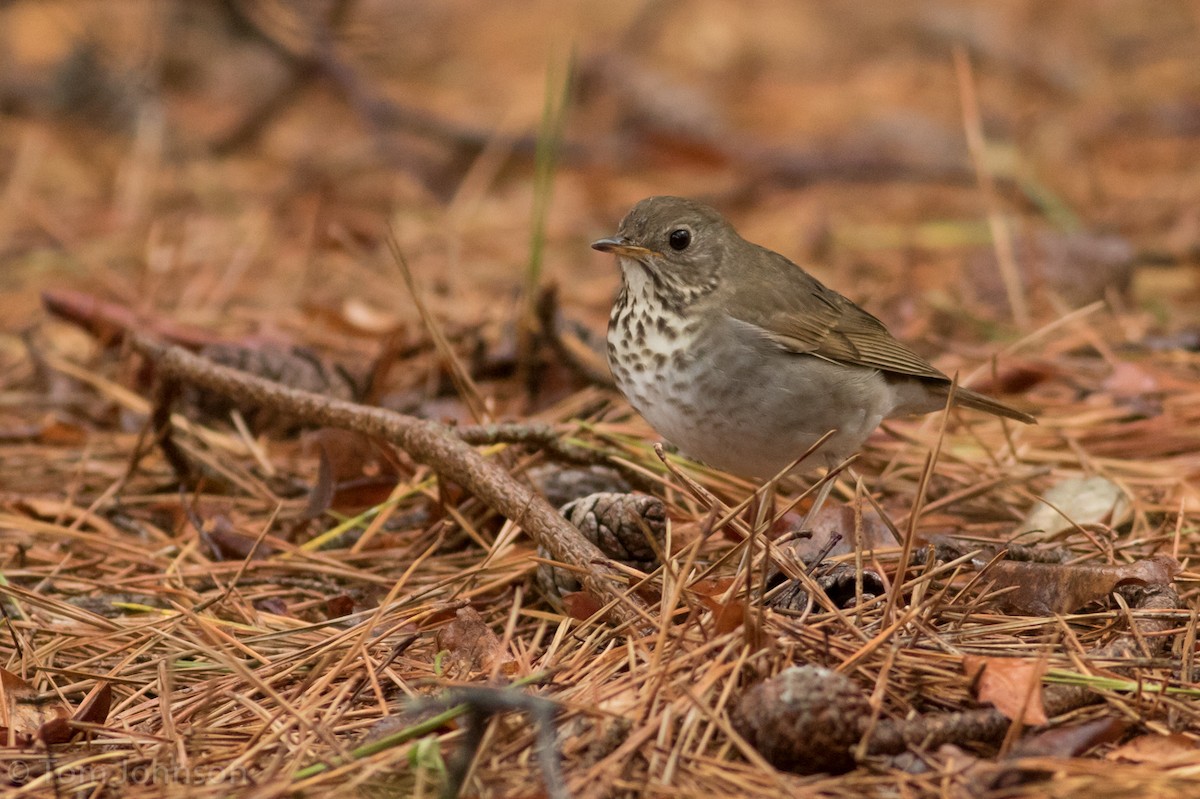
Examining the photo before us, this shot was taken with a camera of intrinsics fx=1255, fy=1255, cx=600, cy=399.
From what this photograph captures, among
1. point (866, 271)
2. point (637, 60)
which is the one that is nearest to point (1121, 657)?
point (866, 271)

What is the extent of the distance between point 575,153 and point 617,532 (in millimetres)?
5209

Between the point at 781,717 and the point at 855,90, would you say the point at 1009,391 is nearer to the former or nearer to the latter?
the point at 781,717

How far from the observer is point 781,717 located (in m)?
2.28

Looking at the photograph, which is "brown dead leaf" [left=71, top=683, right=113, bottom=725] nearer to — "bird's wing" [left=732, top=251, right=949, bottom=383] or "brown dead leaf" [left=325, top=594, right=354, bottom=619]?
"brown dead leaf" [left=325, top=594, right=354, bottom=619]

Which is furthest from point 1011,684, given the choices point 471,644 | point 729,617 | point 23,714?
point 23,714

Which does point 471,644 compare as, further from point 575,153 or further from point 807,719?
point 575,153

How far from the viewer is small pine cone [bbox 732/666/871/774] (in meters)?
2.26

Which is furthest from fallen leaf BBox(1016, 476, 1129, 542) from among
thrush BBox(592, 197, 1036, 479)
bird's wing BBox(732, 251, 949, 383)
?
bird's wing BBox(732, 251, 949, 383)

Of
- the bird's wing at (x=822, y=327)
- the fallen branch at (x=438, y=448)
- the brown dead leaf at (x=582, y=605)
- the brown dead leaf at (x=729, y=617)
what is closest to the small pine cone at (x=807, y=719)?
the brown dead leaf at (x=729, y=617)

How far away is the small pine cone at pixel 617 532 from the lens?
3.11 metres

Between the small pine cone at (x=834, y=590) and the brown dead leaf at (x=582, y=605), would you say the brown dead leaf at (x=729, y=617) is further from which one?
the brown dead leaf at (x=582, y=605)

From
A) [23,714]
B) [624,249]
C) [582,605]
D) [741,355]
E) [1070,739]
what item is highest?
[624,249]

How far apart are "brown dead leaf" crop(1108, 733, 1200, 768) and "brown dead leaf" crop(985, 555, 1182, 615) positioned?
572mm

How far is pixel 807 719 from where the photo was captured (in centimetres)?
226
